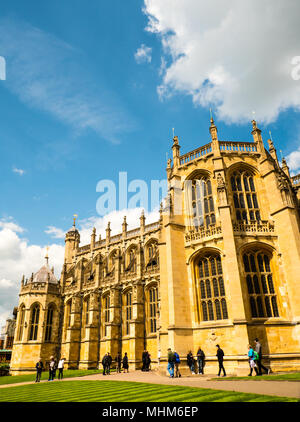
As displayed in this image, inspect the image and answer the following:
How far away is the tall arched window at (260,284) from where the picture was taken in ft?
54.3

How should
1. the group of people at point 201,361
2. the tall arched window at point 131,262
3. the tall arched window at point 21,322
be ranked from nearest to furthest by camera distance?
the group of people at point 201,361 → the tall arched window at point 131,262 → the tall arched window at point 21,322

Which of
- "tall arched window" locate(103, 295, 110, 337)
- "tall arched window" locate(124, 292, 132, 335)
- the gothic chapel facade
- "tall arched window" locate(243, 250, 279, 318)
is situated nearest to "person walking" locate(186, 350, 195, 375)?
the gothic chapel facade

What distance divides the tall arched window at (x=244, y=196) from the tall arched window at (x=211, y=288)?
138 inches

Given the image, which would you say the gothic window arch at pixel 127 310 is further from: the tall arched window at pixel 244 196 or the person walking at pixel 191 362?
the tall arched window at pixel 244 196

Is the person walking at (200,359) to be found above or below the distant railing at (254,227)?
below

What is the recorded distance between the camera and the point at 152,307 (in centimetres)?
2942

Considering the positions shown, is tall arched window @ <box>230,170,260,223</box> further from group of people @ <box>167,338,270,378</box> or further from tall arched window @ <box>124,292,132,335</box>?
tall arched window @ <box>124,292,132,335</box>

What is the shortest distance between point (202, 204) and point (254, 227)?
4043mm

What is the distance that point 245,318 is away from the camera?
15.2 metres

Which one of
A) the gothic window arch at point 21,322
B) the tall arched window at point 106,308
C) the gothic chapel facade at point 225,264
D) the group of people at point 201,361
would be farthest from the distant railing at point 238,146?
the gothic window arch at point 21,322

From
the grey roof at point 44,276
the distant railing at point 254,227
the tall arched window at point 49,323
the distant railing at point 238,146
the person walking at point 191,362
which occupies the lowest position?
the person walking at point 191,362

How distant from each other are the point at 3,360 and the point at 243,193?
52552mm

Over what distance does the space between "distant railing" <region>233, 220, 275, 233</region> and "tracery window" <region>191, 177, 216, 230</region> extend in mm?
A: 2011
